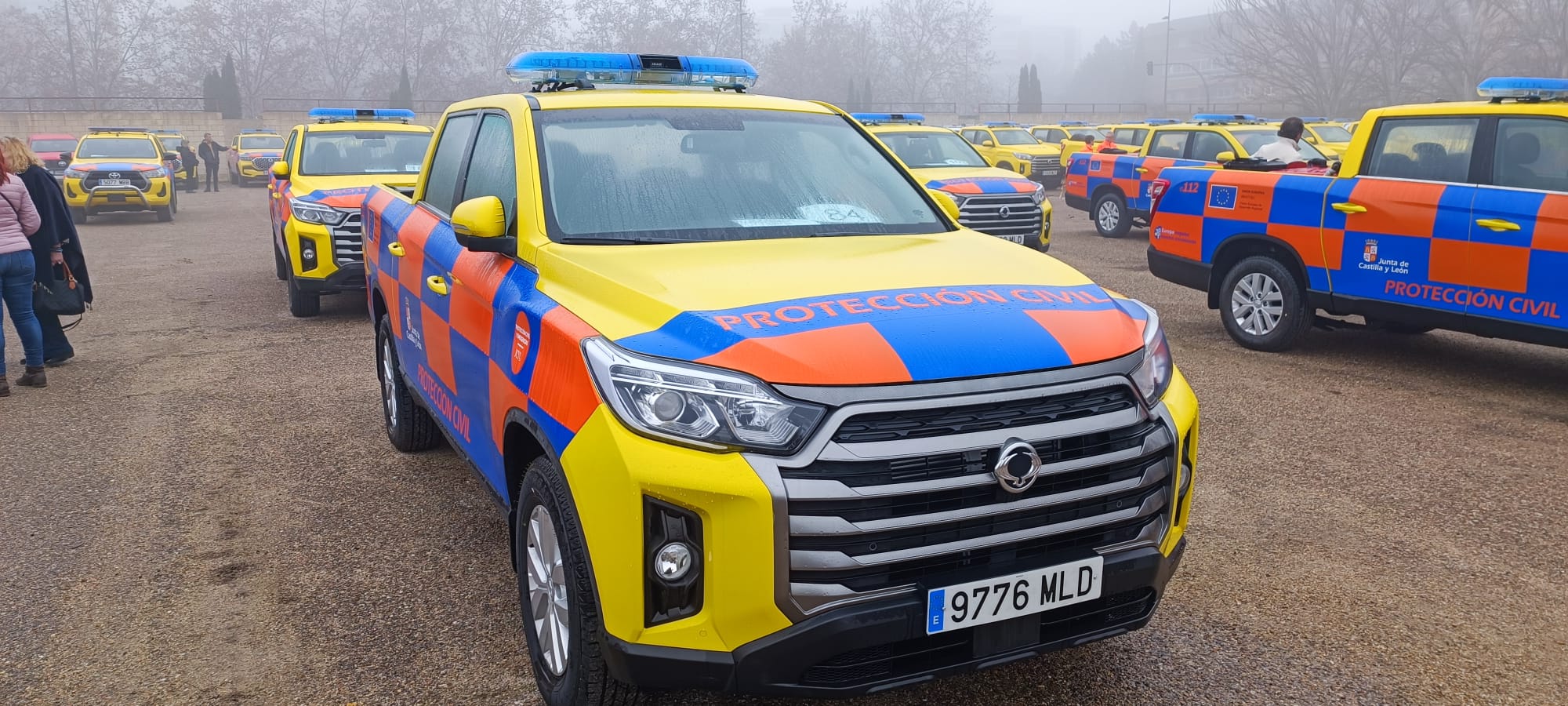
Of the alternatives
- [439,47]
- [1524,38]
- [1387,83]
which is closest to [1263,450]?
[1524,38]

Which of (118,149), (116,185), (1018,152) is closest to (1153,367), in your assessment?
(116,185)

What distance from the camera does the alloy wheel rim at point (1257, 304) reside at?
26.4 ft

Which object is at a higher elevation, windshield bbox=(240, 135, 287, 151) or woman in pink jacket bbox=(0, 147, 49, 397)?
windshield bbox=(240, 135, 287, 151)

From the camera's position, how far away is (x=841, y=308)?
280cm

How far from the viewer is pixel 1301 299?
7879 millimetres

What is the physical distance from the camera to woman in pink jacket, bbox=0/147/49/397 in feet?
23.8

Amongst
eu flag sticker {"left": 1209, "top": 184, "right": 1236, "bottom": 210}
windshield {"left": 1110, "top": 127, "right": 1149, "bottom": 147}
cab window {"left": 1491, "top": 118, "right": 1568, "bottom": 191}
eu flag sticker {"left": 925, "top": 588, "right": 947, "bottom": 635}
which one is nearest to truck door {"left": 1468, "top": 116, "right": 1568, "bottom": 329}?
cab window {"left": 1491, "top": 118, "right": 1568, "bottom": 191}

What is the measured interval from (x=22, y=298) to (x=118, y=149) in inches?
701

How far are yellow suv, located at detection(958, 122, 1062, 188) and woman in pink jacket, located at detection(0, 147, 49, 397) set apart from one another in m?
20.0

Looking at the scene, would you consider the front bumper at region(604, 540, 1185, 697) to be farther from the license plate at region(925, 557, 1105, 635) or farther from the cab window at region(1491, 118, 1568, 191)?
the cab window at region(1491, 118, 1568, 191)

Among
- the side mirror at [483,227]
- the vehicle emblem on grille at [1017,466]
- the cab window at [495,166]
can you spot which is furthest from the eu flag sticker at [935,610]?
the cab window at [495,166]

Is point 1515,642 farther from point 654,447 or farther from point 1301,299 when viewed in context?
point 1301,299

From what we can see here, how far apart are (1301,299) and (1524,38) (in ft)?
189

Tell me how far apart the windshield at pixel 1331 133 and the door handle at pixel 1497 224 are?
15.1 meters
